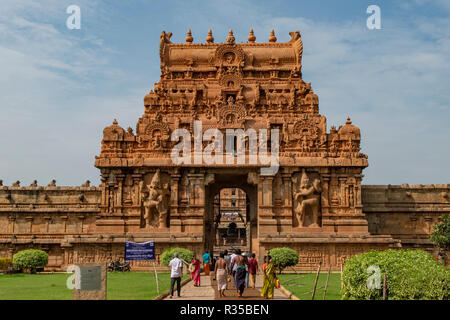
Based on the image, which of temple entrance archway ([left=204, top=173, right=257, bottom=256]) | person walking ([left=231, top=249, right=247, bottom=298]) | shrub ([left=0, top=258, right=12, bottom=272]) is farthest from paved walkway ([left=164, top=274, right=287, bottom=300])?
shrub ([left=0, top=258, right=12, bottom=272])

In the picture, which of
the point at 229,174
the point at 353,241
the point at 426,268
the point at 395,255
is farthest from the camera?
the point at 229,174

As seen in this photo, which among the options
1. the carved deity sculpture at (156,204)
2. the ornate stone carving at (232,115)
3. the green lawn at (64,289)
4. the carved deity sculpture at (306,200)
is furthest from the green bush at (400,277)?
the ornate stone carving at (232,115)

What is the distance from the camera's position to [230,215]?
237ft

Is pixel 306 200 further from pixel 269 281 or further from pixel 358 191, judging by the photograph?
pixel 269 281

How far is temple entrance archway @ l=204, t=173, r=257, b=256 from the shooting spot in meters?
33.0

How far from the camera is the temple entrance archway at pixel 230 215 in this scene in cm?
3297

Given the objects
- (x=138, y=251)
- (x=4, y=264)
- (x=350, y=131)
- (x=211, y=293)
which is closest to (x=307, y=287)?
(x=211, y=293)

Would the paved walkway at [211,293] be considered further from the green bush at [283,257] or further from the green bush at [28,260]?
the green bush at [28,260]

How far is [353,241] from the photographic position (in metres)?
28.3

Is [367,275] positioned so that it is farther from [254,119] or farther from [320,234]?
[254,119]

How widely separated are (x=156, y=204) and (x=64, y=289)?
1182 cm
